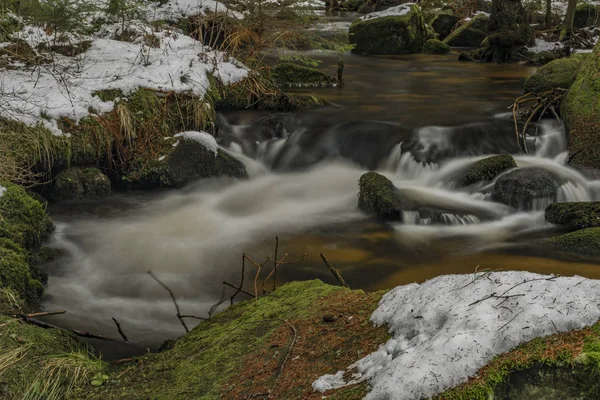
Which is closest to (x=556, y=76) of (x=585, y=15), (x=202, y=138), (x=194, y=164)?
(x=202, y=138)

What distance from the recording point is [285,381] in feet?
7.98

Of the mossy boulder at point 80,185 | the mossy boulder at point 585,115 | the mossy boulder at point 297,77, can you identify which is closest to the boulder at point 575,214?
the mossy boulder at point 585,115

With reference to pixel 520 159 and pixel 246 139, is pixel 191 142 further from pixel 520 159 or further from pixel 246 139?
pixel 520 159

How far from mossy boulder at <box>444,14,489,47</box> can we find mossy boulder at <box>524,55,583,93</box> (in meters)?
9.12

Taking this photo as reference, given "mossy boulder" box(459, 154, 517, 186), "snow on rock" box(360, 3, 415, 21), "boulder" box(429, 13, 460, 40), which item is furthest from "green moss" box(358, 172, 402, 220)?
"boulder" box(429, 13, 460, 40)

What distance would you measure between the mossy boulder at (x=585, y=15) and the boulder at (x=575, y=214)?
17.0 meters

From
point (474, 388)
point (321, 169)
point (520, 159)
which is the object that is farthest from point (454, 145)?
point (474, 388)

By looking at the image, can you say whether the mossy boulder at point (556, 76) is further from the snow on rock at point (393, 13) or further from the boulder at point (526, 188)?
the snow on rock at point (393, 13)

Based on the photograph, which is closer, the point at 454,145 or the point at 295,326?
the point at 295,326

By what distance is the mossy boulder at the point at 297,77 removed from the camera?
14117 mm

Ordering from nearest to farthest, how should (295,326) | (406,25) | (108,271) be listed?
(295,326)
(108,271)
(406,25)

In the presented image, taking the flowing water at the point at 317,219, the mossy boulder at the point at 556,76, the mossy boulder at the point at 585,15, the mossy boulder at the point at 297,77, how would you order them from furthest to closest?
the mossy boulder at the point at 585,15
the mossy boulder at the point at 297,77
the mossy boulder at the point at 556,76
the flowing water at the point at 317,219

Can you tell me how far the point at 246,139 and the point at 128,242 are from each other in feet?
12.6

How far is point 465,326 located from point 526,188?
665cm
